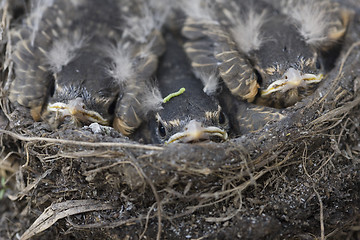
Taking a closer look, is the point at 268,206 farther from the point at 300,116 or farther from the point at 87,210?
the point at 87,210

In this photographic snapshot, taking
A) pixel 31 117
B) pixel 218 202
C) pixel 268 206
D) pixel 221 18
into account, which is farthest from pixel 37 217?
pixel 221 18

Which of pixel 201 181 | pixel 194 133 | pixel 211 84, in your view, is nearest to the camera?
pixel 201 181

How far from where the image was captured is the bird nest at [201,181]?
6.21 ft

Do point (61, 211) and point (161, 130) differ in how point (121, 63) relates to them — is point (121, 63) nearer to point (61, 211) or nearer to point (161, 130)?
point (161, 130)

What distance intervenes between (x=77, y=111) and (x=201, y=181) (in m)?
0.74

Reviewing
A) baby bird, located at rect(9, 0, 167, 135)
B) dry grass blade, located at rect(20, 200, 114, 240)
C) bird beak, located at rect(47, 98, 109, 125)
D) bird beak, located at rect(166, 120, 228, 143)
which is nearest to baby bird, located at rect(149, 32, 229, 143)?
bird beak, located at rect(166, 120, 228, 143)

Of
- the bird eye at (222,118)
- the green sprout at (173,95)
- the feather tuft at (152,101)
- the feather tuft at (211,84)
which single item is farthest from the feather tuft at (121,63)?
the bird eye at (222,118)

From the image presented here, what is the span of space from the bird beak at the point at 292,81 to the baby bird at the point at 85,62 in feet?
2.24

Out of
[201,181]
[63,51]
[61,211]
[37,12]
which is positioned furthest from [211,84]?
[37,12]

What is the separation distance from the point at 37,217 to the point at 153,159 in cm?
74

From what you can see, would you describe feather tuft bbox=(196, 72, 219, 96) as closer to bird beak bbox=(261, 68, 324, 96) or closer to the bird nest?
bird beak bbox=(261, 68, 324, 96)

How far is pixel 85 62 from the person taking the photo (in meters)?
2.38

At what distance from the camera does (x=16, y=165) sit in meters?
2.29

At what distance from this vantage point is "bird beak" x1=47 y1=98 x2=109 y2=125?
6.95ft
